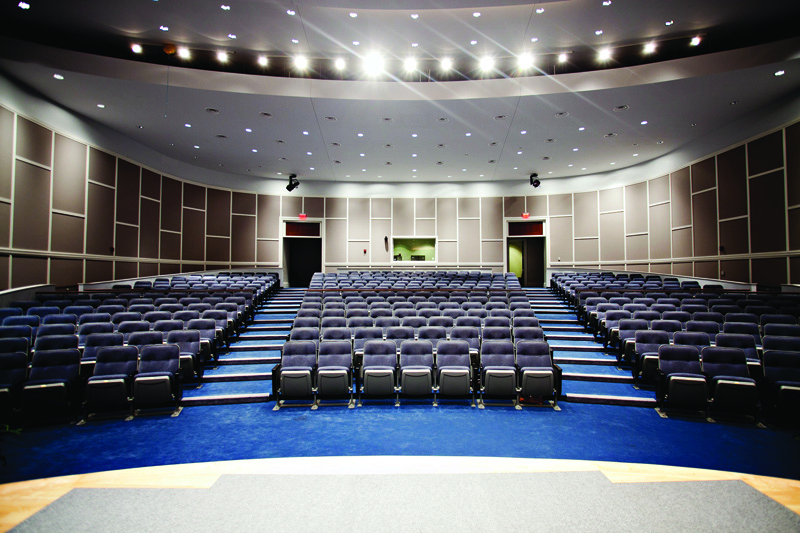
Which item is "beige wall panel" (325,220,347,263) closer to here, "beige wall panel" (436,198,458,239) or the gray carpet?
"beige wall panel" (436,198,458,239)

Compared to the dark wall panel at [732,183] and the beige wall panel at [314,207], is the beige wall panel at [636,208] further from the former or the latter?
the beige wall panel at [314,207]

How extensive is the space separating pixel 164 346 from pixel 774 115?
1186cm

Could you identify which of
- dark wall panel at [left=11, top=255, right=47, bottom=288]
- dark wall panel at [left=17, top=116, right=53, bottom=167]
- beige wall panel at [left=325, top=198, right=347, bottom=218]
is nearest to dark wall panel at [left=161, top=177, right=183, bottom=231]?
dark wall panel at [left=17, top=116, right=53, bottom=167]

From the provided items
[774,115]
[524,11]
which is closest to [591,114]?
[524,11]

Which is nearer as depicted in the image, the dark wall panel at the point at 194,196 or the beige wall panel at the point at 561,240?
the dark wall panel at the point at 194,196

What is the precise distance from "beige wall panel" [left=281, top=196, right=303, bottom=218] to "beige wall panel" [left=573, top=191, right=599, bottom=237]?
33.0 ft

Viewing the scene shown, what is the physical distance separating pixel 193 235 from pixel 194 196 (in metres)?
1.28

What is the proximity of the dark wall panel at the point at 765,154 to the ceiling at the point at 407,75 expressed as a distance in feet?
2.40

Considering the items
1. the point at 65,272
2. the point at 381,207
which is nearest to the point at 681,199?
the point at 381,207

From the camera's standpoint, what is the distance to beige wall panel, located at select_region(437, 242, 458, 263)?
48.1ft

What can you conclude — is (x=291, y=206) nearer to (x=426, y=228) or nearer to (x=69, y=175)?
A: (x=426, y=228)

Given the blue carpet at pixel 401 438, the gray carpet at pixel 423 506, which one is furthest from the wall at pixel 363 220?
the gray carpet at pixel 423 506

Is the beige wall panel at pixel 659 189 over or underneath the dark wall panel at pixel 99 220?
over

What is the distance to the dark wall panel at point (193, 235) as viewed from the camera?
12.4 meters
